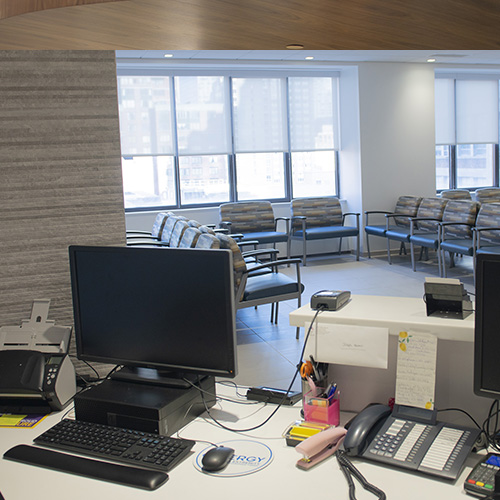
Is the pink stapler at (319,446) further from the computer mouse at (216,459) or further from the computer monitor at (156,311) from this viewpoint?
the computer monitor at (156,311)

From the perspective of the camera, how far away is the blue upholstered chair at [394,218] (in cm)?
884

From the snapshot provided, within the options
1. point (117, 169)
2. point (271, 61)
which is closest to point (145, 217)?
point (271, 61)

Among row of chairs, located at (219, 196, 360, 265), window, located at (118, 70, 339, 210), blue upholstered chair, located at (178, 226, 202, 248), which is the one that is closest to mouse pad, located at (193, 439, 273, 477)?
blue upholstered chair, located at (178, 226, 202, 248)

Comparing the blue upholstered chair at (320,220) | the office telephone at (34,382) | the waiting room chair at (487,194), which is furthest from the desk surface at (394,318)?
the waiting room chair at (487,194)

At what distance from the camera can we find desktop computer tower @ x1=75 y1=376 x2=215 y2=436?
5.75ft

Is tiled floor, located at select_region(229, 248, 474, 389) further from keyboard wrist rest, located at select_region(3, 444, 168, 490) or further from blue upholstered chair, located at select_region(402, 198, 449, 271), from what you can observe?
keyboard wrist rest, located at select_region(3, 444, 168, 490)

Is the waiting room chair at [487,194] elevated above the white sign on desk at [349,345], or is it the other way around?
the waiting room chair at [487,194]

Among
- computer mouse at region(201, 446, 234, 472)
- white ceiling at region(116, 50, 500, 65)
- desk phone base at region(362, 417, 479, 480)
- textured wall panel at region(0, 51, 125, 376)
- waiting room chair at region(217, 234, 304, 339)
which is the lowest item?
waiting room chair at region(217, 234, 304, 339)

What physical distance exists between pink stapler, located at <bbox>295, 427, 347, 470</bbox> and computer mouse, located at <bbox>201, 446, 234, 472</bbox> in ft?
0.61

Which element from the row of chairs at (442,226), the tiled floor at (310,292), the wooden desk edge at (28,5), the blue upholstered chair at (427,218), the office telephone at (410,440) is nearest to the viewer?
the wooden desk edge at (28,5)

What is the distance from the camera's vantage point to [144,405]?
1759 millimetres

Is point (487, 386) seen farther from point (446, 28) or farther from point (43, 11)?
point (43, 11)

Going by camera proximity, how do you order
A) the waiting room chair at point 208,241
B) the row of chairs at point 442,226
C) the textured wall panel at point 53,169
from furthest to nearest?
the row of chairs at point 442,226 < the waiting room chair at point 208,241 < the textured wall panel at point 53,169

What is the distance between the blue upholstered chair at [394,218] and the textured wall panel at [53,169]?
6.84 metres
